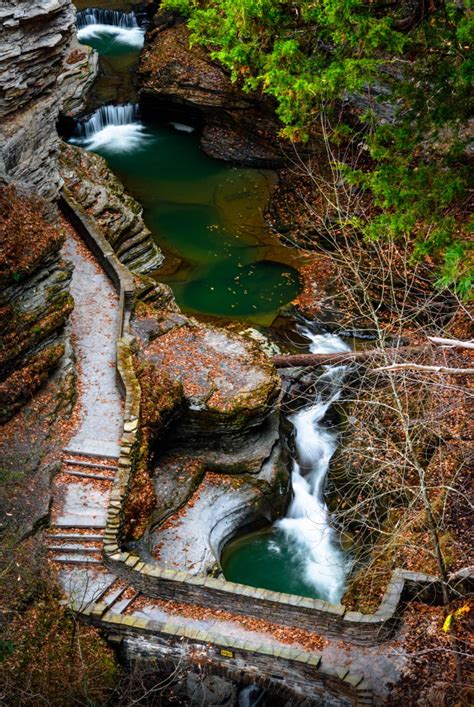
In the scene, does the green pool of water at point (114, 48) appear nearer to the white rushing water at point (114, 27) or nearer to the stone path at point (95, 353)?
the white rushing water at point (114, 27)

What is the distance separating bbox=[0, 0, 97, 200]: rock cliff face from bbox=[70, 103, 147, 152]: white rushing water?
10358 millimetres

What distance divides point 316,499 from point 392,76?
35.5 feet

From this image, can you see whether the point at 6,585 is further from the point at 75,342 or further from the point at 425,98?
the point at 425,98

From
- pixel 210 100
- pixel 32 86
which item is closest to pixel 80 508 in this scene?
pixel 32 86

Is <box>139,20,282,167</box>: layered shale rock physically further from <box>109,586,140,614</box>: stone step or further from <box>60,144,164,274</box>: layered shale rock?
<box>109,586,140,614</box>: stone step

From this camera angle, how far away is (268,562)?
64.6 feet

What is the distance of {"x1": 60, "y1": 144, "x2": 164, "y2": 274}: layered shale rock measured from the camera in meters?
26.6

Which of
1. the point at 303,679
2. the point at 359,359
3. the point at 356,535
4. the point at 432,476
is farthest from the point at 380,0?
the point at 303,679

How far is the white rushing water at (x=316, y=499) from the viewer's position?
1933 cm

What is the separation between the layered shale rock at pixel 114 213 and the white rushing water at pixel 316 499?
265 inches

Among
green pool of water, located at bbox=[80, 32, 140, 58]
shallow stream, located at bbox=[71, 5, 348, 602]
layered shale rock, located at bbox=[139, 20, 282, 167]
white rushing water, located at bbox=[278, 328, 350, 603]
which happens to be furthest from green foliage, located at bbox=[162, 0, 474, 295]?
green pool of water, located at bbox=[80, 32, 140, 58]

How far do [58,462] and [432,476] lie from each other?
8554mm

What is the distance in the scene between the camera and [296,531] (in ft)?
67.5

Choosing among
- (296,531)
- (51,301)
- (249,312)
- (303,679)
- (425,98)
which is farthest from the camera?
(249,312)
